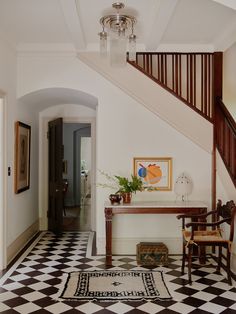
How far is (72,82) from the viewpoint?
558 centimetres

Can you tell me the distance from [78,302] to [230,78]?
4006 millimetres

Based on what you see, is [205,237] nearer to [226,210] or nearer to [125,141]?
[226,210]

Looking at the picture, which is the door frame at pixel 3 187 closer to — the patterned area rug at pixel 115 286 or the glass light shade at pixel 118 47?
the patterned area rug at pixel 115 286

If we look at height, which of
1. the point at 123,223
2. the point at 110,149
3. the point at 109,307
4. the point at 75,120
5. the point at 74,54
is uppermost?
the point at 74,54

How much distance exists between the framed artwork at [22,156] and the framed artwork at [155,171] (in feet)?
5.87

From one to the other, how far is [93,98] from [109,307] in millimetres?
3320

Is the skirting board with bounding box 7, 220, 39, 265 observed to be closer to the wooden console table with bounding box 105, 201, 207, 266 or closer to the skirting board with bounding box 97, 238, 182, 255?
the skirting board with bounding box 97, 238, 182, 255

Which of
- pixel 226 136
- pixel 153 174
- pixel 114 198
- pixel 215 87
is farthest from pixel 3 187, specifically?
pixel 215 87

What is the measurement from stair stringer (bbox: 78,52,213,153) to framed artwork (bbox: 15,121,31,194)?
4.94 feet

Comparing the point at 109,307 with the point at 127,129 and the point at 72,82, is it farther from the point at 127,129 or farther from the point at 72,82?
the point at 72,82

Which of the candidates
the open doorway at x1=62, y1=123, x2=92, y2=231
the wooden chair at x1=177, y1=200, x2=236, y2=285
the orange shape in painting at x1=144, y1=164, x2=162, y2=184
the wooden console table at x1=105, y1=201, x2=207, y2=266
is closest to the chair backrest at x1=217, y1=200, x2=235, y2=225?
the wooden chair at x1=177, y1=200, x2=236, y2=285

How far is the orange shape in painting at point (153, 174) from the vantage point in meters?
5.56

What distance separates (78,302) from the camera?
3.73 m

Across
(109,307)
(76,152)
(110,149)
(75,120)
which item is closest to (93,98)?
(110,149)
